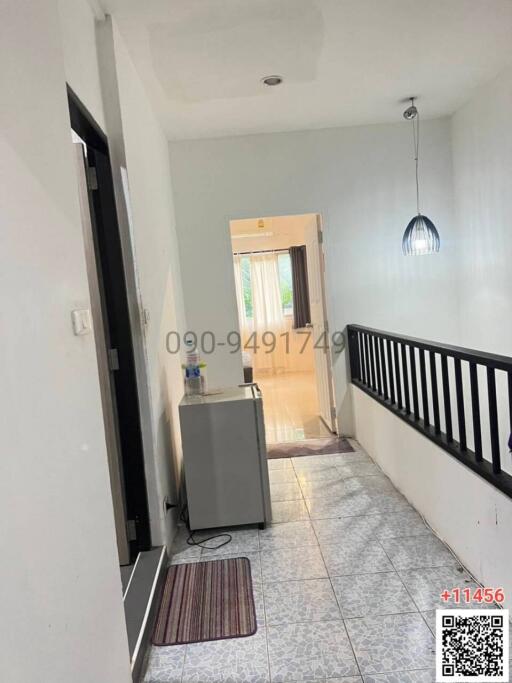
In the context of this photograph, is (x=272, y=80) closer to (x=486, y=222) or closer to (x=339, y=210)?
(x=339, y=210)

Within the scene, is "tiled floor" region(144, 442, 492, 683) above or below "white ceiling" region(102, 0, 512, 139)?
below

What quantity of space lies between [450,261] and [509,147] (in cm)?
113

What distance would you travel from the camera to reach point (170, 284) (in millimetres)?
3527

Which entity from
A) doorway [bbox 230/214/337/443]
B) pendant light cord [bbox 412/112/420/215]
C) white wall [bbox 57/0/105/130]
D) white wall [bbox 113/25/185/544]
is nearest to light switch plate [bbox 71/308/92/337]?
white wall [bbox 57/0/105/130]

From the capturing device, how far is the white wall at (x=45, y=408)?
87 centimetres

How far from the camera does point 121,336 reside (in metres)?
2.30

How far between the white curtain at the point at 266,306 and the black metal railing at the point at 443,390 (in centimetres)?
418

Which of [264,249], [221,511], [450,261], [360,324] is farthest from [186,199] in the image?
[264,249]

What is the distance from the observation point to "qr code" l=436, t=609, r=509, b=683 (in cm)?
160

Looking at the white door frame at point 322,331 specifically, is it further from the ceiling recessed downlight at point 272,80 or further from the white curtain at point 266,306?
the white curtain at point 266,306

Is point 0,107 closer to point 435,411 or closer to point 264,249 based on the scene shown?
point 435,411

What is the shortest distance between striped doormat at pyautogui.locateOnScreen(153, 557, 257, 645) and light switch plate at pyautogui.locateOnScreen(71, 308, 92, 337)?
1310 millimetres

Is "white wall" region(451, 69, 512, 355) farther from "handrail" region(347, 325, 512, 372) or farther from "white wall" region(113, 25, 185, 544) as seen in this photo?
"white wall" region(113, 25, 185, 544)

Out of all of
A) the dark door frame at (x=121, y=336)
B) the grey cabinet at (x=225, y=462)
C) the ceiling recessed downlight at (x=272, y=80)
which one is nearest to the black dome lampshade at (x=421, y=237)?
the ceiling recessed downlight at (x=272, y=80)
